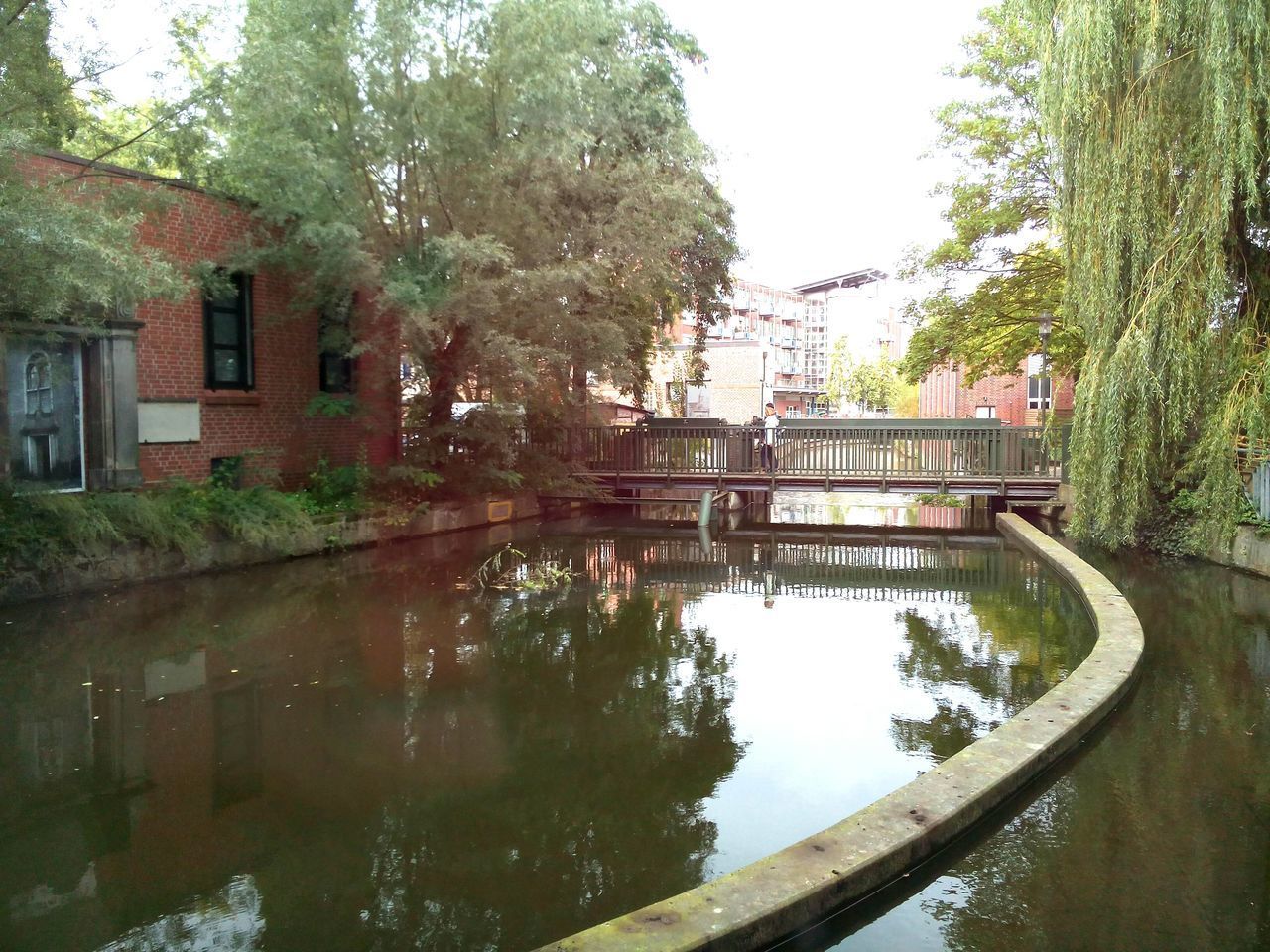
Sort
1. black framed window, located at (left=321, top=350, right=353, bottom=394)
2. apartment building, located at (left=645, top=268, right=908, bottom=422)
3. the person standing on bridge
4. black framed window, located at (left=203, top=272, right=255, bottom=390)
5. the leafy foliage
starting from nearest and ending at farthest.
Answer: black framed window, located at (left=203, top=272, right=255, bottom=390), black framed window, located at (left=321, top=350, right=353, bottom=394), the person standing on bridge, the leafy foliage, apartment building, located at (left=645, top=268, right=908, bottom=422)

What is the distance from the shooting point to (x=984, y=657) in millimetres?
7395

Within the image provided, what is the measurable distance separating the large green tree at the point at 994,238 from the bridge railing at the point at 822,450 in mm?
2245

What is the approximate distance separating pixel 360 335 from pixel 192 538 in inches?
164

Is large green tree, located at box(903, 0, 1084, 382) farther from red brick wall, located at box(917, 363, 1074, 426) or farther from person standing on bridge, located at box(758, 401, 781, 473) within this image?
red brick wall, located at box(917, 363, 1074, 426)

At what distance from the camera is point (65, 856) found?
4.06 metres

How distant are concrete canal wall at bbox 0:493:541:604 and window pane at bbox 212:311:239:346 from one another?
310 centimetres

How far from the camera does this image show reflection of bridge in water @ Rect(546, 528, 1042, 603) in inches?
421

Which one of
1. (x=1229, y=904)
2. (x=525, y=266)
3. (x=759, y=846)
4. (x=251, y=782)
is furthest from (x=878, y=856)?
(x=525, y=266)

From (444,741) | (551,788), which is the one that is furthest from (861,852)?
(444,741)

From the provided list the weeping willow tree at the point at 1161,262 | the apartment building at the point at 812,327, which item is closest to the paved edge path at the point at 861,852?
the weeping willow tree at the point at 1161,262

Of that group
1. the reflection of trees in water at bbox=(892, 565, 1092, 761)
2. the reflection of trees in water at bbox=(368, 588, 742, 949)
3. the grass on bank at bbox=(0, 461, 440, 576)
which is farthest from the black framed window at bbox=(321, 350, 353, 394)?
the reflection of trees in water at bbox=(892, 565, 1092, 761)

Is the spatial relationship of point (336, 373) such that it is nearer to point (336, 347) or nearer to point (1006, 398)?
point (336, 347)

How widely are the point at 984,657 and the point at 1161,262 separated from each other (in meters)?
5.78

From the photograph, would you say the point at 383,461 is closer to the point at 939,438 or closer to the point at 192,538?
the point at 192,538
